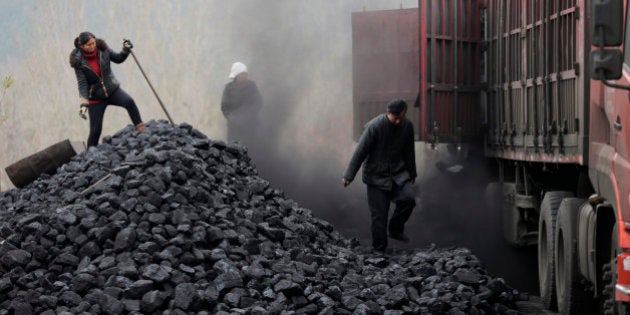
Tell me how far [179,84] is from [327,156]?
742 cm

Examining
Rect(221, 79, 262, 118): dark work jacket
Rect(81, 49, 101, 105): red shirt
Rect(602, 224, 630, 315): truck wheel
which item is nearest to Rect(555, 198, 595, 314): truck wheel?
Rect(602, 224, 630, 315): truck wheel

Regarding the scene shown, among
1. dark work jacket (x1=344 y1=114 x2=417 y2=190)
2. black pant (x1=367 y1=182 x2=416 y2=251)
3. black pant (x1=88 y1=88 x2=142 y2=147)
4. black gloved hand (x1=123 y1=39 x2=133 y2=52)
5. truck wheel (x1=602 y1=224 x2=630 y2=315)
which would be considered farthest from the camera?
black pant (x1=88 y1=88 x2=142 y2=147)

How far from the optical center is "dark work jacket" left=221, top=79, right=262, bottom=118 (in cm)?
1711

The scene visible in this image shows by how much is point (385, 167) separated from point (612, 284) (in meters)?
5.13

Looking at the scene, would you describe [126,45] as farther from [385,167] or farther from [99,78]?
[385,167]

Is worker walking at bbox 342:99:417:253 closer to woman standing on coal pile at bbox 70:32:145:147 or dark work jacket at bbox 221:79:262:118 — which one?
woman standing on coal pile at bbox 70:32:145:147

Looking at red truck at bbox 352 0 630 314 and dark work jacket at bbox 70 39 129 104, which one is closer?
red truck at bbox 352 0 630 314

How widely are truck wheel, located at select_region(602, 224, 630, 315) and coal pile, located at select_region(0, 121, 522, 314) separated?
174 centimetres

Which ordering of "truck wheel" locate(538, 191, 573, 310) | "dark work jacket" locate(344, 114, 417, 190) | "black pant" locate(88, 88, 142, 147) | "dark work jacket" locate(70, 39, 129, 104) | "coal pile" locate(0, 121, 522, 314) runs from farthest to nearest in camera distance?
1. "black pant" locate(88, 88, 142, 147)
2. "dark work jacket" locate(70, 39, 129, 104)
3. "dark work jacket" locate(344, 114, 417, 190)
4. "truck wheel" locate(538, 191, 573, 310)
5. "coal pile" locate(0, 121, 522, 314)

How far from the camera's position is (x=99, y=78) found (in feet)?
43.7

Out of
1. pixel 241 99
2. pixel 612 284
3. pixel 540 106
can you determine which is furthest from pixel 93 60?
pixel 612 284

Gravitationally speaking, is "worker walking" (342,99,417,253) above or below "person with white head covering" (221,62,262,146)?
below

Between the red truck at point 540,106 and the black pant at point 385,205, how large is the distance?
3.71ft

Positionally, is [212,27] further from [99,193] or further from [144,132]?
[99,193]
